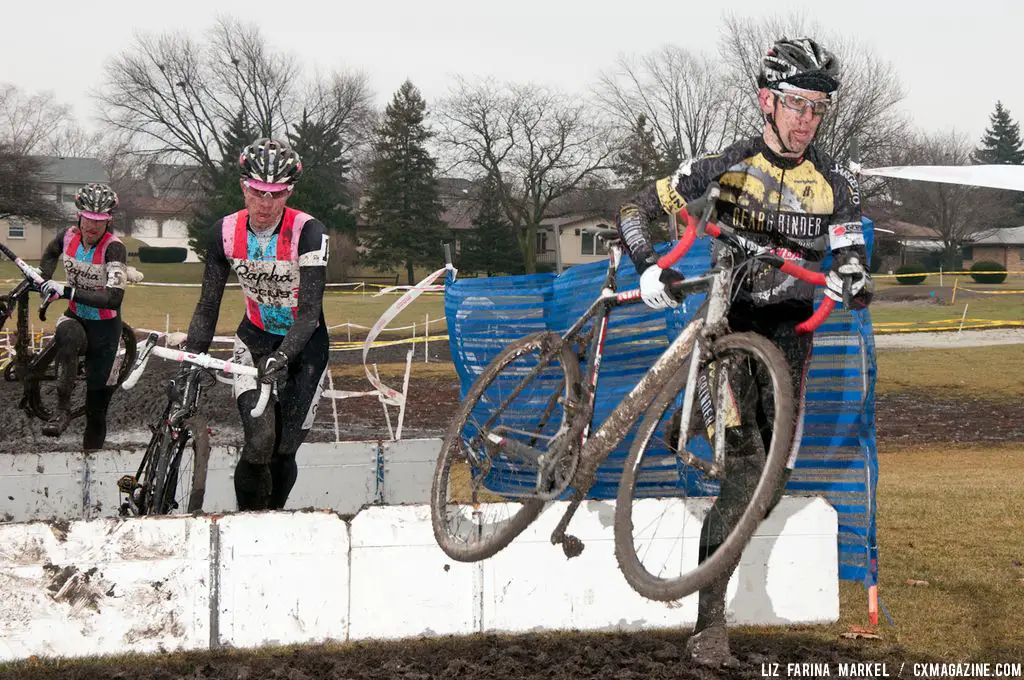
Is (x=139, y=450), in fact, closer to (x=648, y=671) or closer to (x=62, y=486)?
(x=62, y=486)

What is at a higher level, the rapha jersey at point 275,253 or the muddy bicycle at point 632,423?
the rapha jersey at point 275,253

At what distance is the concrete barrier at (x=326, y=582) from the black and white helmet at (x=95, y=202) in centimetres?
505

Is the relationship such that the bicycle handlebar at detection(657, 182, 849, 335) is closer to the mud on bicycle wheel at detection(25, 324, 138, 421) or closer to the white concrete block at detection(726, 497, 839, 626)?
the white concrete block at detection(726, 497, 839, 626)

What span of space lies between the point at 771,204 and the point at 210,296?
3.85 metres

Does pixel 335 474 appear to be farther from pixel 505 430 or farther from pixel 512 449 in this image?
pixel 512 449

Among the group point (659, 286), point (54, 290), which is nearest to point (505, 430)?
point (659, 286)

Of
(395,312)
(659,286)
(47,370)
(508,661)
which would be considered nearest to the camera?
(659,286)

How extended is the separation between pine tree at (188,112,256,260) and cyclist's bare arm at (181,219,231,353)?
211 feet

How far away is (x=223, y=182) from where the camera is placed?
74750 mm

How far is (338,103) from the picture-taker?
265 feet

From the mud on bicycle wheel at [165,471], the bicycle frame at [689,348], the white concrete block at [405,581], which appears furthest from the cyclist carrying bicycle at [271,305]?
the bicycle frame at [689,348]

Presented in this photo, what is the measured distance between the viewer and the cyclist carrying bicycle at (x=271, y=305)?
7.38m

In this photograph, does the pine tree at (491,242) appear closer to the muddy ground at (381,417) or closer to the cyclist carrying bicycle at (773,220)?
the muddy ground at (381,417)

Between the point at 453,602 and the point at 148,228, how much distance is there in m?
124
